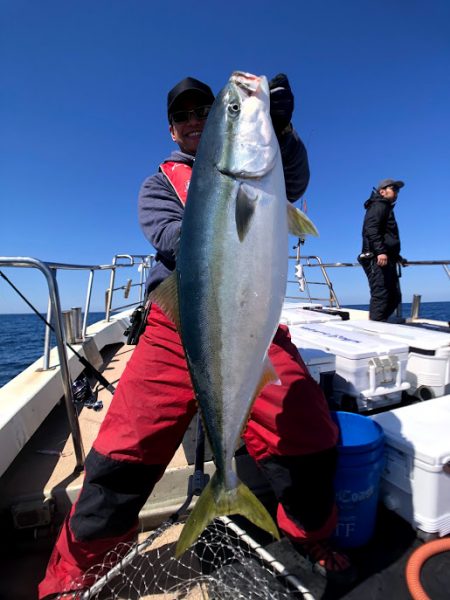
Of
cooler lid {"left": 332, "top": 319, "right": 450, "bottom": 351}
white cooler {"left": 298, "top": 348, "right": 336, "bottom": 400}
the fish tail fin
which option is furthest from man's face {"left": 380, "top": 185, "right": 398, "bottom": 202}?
the fish tail fin

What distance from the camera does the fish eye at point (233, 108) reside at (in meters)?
1.58

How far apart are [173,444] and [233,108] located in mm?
1779

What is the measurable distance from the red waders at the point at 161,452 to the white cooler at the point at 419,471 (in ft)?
2.09

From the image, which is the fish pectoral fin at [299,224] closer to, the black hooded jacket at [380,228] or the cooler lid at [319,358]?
the cooler lid at [319,358]

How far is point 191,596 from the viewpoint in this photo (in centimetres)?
203

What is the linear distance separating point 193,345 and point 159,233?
920 millimetres

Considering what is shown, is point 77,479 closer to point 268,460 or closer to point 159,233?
point 268,460

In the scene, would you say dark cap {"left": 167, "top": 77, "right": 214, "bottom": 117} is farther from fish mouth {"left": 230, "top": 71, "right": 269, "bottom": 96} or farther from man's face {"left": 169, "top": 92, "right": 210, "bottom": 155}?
fish mouth {"left": 230, "top": 71, "right": 269, "bottom": 96}

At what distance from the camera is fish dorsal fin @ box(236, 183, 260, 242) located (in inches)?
57.2

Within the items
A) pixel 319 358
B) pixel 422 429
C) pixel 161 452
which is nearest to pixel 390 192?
pixel 319 358

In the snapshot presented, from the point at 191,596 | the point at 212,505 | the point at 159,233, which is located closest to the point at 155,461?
the point at 212,505

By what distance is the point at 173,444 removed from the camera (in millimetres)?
2027

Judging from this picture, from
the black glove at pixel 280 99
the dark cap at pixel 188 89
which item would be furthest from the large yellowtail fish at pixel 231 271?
the dark cap at pixel 188 89

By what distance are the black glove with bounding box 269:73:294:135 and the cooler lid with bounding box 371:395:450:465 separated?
2190mm
